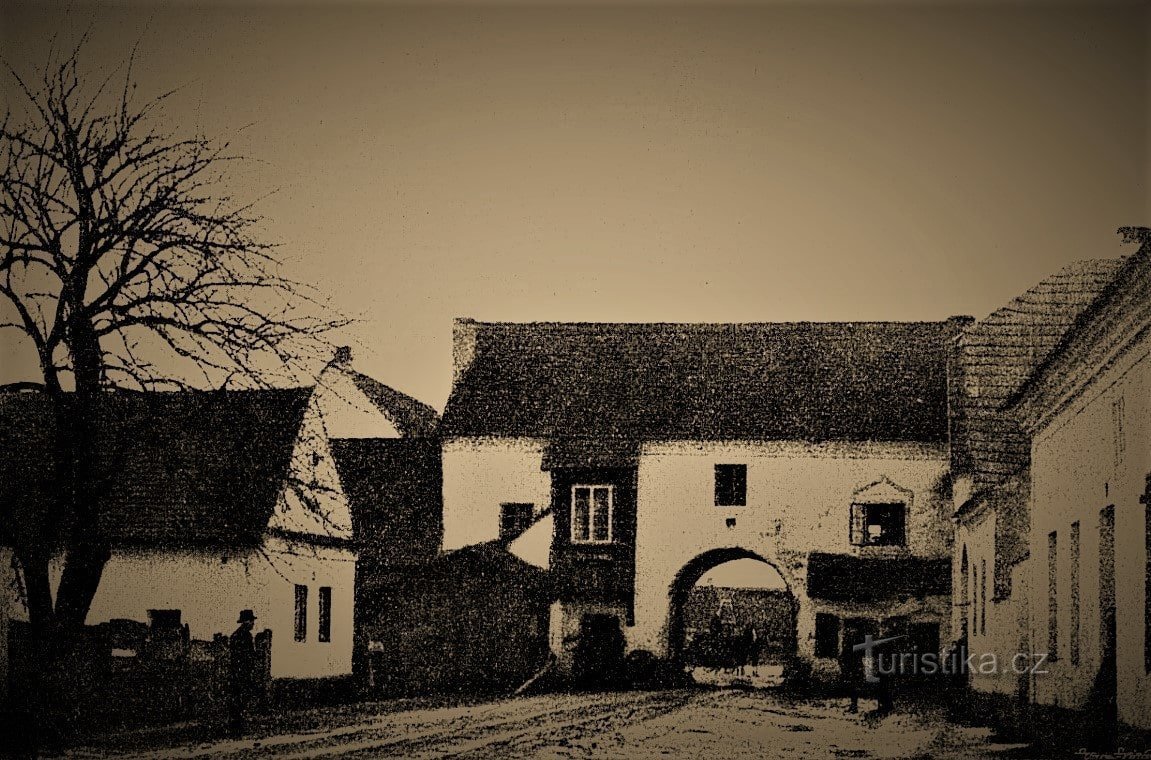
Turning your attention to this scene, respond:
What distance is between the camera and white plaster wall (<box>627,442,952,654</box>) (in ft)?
22.6

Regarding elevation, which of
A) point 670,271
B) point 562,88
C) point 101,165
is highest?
point 562,88

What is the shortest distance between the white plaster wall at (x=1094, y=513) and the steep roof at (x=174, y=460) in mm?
3735

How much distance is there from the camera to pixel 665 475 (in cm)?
707

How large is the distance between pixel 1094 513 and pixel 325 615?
3.73 metres

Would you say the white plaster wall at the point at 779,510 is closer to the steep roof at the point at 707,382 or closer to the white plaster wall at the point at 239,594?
the steep roof at the point at 707,382

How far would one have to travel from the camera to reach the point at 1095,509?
6.64 meters

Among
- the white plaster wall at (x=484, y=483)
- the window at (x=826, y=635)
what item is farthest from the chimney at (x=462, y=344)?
the window at (x=826, y=635)

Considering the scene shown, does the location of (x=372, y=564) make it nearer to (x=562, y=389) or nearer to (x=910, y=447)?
(x=562, y=389)

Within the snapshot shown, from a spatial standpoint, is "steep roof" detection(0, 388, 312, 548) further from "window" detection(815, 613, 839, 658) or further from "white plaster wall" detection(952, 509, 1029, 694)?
"white plaster wall" detection(952, 509, 1029, 694)

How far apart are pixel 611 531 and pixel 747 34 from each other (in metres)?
2.59

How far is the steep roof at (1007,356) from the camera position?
6.84m

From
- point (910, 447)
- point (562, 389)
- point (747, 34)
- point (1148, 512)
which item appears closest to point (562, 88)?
point (747, 34)

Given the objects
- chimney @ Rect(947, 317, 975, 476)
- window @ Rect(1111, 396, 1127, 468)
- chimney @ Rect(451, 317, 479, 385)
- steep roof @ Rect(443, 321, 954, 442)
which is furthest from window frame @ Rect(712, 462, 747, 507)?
window @ Rect(1111, 396, 1127, 468)

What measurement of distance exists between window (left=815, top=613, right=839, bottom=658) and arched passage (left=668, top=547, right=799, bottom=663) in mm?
127
